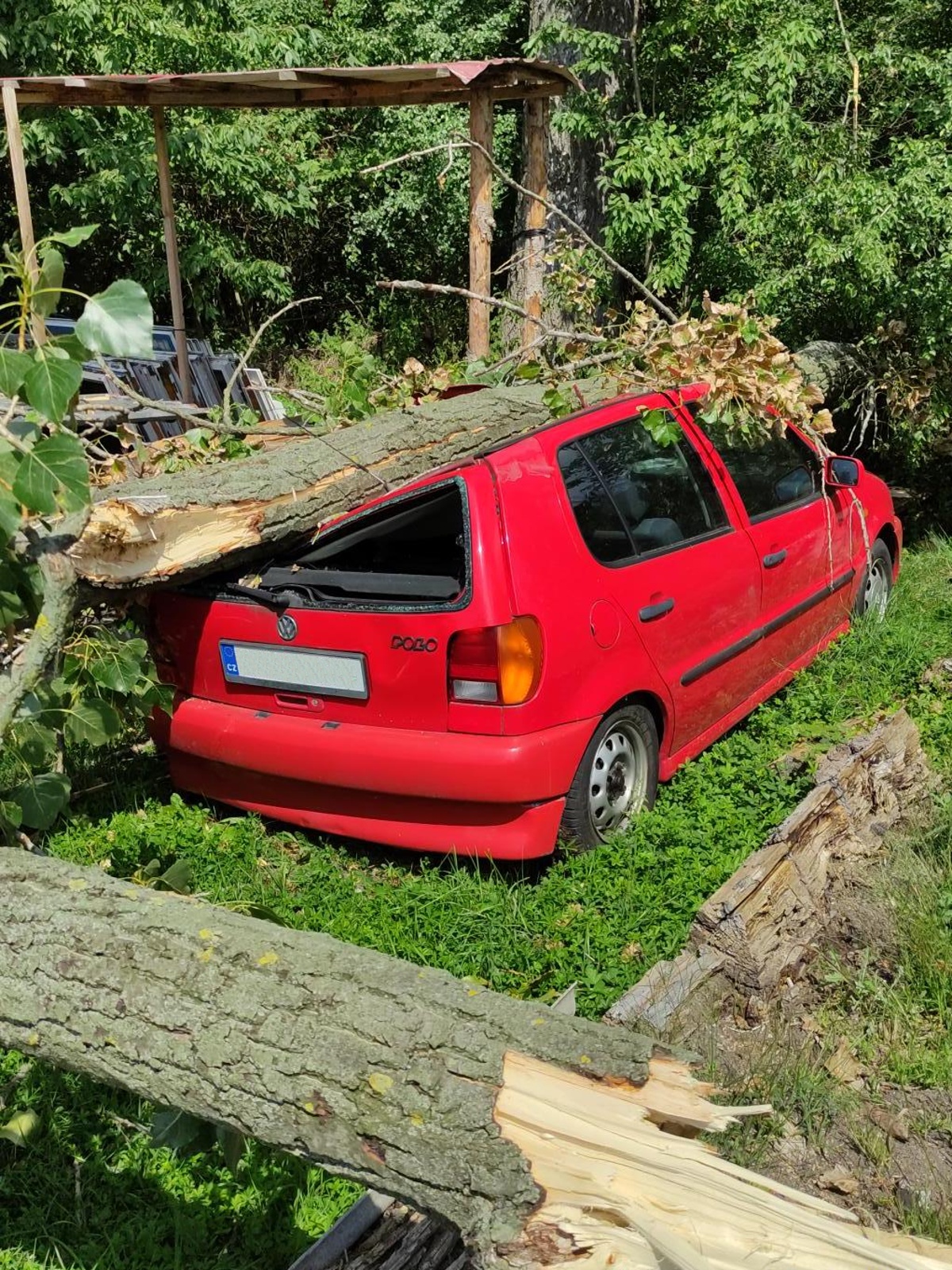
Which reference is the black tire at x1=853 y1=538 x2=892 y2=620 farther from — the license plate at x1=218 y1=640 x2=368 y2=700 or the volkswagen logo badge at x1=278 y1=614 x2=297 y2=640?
the volkswagen logo badge at x1=278 y1=614 x2=297 y2=640

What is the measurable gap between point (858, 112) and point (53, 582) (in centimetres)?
772

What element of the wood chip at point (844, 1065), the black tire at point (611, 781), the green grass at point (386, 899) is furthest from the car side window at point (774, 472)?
the wood chip at point (844, 1065)

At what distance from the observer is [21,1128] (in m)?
2.96

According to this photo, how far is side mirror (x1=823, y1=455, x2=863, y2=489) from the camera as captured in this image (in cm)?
548

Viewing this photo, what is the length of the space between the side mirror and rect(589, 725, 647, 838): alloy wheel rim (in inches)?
78.9

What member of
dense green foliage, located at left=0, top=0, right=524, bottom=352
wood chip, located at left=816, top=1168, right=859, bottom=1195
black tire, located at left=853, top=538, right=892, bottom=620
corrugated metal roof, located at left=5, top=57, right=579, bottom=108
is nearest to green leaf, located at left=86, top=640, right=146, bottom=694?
wood chip, located at left=816, top=1168, right=859, bottom=1195

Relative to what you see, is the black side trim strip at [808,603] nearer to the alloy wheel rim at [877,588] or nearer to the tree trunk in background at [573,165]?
the alloy wheel rim at [877,588]

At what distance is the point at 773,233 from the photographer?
750 cm

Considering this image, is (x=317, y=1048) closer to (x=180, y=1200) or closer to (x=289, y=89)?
(x=180, y=1200)

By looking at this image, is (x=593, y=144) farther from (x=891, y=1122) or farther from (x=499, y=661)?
(x=891, y=1122)

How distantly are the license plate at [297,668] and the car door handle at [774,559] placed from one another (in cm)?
199

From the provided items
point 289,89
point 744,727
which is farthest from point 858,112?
point 744,727

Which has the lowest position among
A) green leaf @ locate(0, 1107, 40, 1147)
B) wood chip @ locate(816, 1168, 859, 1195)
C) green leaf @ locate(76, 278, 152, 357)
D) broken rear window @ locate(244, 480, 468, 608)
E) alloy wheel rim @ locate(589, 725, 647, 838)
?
wood chip @ locate(816, 1168, 859, 1195)

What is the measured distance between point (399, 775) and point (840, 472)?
2.89 m
